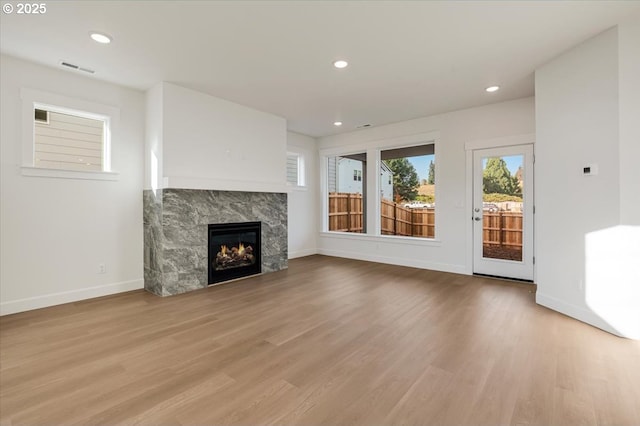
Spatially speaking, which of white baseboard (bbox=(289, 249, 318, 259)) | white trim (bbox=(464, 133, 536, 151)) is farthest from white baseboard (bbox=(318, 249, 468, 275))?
white trim (bbox=(464, 133, 536, 151))

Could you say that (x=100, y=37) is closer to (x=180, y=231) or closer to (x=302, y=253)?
(x=180, y=231)

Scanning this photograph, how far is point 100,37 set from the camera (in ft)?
9.82

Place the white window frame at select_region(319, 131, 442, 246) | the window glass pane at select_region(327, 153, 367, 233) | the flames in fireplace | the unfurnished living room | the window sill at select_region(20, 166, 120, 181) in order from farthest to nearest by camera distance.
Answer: the window glass pane at select_region(327, 153, 367, 233) → the white window frame at select_region(319, 131, 442, 246) → the flames in fireplace → the window sill at select_region(20, 166, 120, 181) → the unfurnished living room

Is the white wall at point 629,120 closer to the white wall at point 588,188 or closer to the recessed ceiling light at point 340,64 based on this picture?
the white wall at point 588,188

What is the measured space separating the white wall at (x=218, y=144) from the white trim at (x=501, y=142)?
11.4ft

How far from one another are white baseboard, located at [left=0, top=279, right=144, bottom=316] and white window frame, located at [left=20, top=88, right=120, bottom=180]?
4.98 feet

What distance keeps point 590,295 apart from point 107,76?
20.9 feet

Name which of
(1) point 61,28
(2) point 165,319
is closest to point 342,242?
(2) point 165,319

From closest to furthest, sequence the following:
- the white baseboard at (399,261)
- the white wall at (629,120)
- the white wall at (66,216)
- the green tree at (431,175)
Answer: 1. the white wall at (629,120)
2. the white wall at (66,216)
3. the white baseboard at (399,261)
4. the green tree at (431,175)

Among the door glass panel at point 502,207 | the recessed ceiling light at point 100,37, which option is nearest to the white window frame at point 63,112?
the recessed ceiling light at point 100,37

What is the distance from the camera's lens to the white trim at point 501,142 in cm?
463

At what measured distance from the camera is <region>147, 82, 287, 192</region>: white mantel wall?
4.17 m

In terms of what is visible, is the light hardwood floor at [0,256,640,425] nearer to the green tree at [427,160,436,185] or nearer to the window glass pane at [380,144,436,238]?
the window glass pane at [380,144,436,238]

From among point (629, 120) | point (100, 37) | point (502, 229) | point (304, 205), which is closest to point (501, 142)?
point (502, 229)
